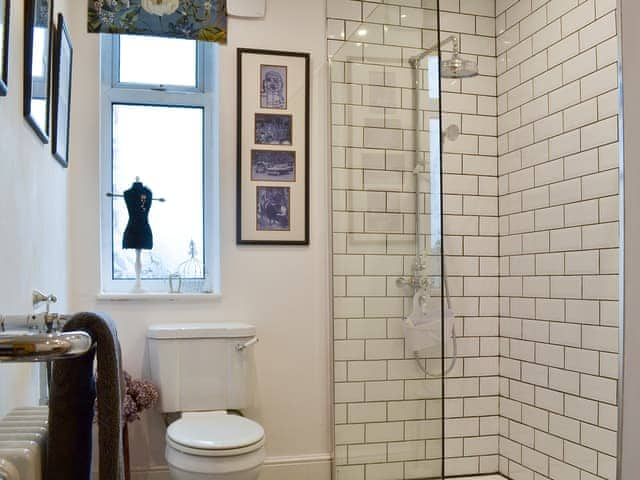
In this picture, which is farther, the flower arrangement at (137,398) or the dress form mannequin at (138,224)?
the dress form mannequin at (138,224)

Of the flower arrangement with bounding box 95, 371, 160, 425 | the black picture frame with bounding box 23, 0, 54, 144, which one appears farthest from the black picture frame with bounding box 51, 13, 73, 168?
the flower arrangement with bounding box 95, 371, 160, 425

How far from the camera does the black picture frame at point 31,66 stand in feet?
5.14

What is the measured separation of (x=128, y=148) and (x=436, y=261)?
1642 mm

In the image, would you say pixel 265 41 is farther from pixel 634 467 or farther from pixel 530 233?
pixel 634 467

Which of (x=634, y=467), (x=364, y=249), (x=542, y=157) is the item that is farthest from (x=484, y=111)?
(x=634, y=467)

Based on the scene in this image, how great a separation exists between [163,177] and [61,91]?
82 cm

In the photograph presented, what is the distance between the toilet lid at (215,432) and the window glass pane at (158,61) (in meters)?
1.59

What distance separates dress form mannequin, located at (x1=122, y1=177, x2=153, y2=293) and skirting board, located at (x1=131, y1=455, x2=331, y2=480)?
1012 mm

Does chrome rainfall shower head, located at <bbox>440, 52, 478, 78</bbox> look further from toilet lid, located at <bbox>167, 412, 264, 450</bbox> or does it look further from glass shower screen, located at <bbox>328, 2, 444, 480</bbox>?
toilet lid, located at <bbox>167, 412, 264, 450</bbox>

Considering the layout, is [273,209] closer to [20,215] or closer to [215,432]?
[215,432]

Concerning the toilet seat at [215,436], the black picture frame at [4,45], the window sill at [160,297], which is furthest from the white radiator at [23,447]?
the window sill at [160,297]

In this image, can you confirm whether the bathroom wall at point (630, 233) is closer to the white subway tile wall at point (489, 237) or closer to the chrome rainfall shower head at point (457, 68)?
the white subway tile wall at point (489, 237)

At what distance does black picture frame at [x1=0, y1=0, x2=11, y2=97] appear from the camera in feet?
4.22

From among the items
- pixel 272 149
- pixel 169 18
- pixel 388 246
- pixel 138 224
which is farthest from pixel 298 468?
pixel 169 18
